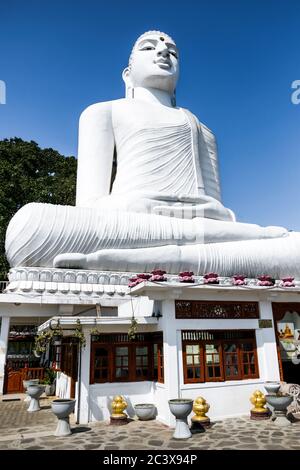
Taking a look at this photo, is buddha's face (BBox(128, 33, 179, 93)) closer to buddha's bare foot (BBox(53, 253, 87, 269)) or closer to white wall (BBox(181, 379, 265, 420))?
buddha's bare foot (BBox(53, 253, 87, 269))

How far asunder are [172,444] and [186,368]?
168 centimetres

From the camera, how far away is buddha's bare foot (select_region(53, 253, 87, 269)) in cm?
1060

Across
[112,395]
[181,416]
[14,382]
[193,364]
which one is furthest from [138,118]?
[181,416]

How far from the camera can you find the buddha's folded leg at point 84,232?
1070cm

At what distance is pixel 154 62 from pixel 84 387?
45.5ft

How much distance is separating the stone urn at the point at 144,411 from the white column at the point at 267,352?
7.48 ft

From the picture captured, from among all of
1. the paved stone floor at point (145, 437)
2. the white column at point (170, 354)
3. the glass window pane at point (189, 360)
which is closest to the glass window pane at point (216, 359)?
the glass window pane at point (189, 360)

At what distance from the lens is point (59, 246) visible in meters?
10.8

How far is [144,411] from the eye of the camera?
21.9 feet

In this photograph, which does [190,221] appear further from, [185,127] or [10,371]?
[10,371]

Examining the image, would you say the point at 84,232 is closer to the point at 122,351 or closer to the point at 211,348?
the point at 122,351

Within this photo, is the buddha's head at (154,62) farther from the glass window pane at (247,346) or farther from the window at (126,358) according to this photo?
the glass window pane at (247,346)
